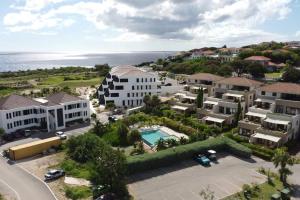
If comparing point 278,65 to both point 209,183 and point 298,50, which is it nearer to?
point 298,50

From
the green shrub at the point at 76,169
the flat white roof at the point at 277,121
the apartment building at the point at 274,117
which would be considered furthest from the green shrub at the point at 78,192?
the flat white roof at the point at 277,121

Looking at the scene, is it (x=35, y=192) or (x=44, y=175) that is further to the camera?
(x=44, y=175)

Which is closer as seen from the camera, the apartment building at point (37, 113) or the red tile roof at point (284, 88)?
the red tile roof at point (284, 88)

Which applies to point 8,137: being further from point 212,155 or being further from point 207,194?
point 207,194

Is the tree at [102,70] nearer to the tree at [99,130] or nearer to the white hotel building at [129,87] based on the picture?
the white hotel building at [129,87]

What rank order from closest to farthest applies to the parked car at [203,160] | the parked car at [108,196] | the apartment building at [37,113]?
1. the parked car at [108,196]
2. the parked car at [203,160]
3. the apartment building at [37,113]

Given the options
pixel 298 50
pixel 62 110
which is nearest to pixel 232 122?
pixel 62 110
